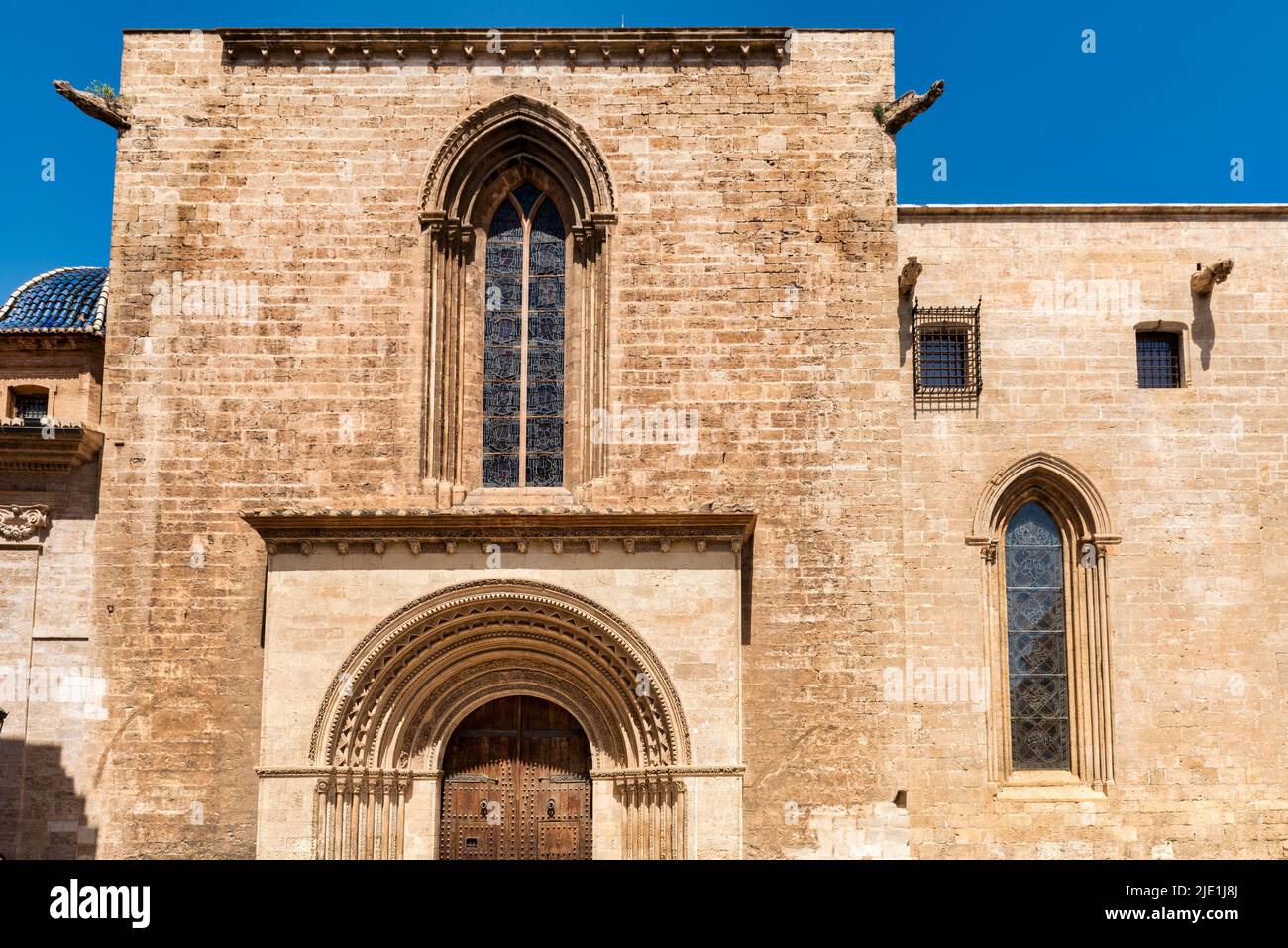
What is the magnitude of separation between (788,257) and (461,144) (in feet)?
13.4

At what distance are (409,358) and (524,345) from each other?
1.40 metres

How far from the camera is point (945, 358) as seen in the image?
1644 cm

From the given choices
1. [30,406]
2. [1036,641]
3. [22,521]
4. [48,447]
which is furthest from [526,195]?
[1036,641]

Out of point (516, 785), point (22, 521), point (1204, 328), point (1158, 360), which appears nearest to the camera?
point (516, 785)

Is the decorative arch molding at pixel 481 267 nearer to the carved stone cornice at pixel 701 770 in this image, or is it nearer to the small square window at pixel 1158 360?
the carved stone cornice at pixel 701 770

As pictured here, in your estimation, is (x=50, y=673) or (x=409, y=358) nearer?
(x=50, y=673)

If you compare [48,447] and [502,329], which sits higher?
[502,329]

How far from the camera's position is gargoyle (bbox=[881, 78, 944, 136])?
15.8 metres

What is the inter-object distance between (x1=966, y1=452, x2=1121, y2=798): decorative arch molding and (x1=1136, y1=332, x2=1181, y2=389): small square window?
159 cm

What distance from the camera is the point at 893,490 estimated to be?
15.3 metres

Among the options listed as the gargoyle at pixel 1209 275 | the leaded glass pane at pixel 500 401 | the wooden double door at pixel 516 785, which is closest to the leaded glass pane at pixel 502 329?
the leaded glass pane at pixel 500 401

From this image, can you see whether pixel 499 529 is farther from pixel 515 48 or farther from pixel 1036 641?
pixel 1036 641
